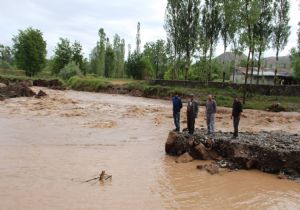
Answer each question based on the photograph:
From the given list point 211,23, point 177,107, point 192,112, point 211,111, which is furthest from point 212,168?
point 211,23

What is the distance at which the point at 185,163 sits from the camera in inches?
664

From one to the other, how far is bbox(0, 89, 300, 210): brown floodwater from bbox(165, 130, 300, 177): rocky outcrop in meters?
0.57

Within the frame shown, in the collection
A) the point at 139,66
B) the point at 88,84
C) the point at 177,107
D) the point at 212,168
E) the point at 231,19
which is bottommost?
the point at 212,168

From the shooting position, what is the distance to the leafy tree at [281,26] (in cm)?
5541

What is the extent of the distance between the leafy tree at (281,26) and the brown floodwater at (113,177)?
36.5m

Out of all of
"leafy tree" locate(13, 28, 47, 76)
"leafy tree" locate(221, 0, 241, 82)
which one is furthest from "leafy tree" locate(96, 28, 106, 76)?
"leafy tree" locate(221, 0, 241, 82)

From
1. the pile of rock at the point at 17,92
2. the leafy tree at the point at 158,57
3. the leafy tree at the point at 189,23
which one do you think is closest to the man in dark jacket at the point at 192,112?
the pile of rock at the point at 17,92

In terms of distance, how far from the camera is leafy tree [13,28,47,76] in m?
87.9

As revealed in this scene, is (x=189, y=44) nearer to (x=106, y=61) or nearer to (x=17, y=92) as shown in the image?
(x=17, y=92)

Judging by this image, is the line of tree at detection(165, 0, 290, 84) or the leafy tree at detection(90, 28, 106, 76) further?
the leafy tree at detection(90, 28, 106, 76)

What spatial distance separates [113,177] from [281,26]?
48.4m

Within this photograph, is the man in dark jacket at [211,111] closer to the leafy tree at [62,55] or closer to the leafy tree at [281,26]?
the leafy tree at [281,26]

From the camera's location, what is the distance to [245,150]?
16297mm

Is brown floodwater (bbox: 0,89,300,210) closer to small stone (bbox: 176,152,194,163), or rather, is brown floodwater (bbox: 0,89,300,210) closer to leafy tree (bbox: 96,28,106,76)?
small stone (bbox: 176,152,194,163)
